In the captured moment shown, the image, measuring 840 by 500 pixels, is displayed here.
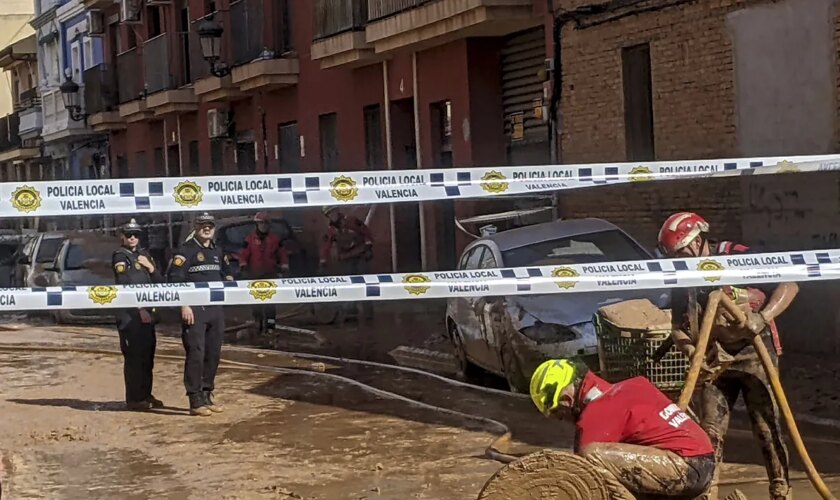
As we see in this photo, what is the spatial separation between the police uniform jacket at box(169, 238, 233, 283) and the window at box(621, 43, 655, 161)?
21.2ft

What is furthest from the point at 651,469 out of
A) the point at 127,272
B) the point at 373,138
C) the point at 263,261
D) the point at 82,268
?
the point at 373,138

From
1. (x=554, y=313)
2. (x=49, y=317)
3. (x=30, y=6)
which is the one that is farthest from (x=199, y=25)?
(x=30, y=6)

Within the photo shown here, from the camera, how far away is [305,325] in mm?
19906

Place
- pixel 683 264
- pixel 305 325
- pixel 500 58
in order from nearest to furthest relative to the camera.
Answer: pixel 683 264
pixel 305 325
pixel 500 58

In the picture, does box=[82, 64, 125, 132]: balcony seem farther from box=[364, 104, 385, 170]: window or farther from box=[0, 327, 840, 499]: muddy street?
box=[0, 327, 840, 499]: muddy street

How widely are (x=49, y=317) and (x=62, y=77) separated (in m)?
24.9

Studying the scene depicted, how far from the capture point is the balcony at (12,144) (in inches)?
2076

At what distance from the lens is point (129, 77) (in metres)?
38.1

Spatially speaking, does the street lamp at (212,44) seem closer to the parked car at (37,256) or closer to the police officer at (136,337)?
the parked car at (37,256)

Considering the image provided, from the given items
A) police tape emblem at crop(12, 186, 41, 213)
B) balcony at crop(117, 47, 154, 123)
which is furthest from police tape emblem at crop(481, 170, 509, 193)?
balcony at crop(117, 47, 154, 123)

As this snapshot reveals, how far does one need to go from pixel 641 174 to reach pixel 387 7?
14566 mm

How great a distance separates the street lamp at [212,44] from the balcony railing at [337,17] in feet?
12.6

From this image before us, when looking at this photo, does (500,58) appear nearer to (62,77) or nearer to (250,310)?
(250,310)

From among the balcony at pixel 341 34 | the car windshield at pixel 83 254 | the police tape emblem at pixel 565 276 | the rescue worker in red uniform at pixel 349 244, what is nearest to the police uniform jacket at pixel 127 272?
the police tape emblem at pixel 565 276
